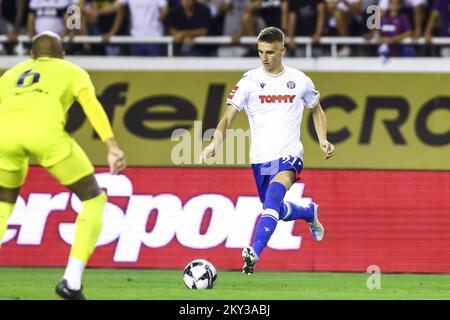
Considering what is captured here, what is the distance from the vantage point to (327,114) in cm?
1872

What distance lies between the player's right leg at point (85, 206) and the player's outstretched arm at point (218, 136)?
1.95 metres

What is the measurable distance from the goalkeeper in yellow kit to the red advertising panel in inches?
219

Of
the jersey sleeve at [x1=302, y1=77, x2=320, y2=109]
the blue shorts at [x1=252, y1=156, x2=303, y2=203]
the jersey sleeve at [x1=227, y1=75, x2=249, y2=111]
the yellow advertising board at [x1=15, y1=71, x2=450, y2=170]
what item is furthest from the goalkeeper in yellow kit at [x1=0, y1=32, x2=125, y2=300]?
the yellow advertising board at [x1=15, y1=71, x2=450, y2=170]

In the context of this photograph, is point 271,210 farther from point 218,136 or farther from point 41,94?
point 41,94

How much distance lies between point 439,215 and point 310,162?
340 cm

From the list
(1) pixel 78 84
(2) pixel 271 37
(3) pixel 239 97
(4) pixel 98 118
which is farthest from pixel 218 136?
(1) pixel 78 84

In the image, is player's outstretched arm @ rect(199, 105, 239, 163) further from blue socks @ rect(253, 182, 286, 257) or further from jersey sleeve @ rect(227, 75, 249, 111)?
blue socks @ rect(253, 182, 286, 257)

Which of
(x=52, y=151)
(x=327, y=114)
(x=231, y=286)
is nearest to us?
(x=52, y=151)

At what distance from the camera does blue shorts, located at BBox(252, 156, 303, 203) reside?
41.4 feet

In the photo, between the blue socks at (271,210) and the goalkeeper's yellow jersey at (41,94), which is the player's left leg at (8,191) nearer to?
the goalkeeper's yellow jersey at (41,94)

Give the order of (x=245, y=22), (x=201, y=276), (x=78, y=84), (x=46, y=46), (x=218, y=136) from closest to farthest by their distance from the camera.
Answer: (x=78, y=84)
(x=46, y=46)
(x=201, y=276)
(x=218, y=136)
(x=245, y=22)

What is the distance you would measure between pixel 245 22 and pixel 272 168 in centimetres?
702
